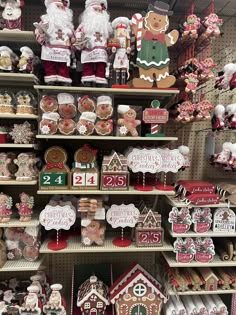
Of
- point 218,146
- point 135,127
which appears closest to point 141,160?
point 135,127

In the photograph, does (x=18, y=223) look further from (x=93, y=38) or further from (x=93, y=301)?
(x=93, y=38)

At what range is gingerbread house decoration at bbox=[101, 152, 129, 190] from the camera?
1729mm

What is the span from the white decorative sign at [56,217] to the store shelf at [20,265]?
0.87 feet

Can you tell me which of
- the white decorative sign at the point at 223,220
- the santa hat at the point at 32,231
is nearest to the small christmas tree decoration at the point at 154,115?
the white decorative sign at the point at 223,220

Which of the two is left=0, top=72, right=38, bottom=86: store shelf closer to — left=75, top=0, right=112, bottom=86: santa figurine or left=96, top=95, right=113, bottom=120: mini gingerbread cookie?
left=75, top=0, right=112, bottom=86: santa figurine

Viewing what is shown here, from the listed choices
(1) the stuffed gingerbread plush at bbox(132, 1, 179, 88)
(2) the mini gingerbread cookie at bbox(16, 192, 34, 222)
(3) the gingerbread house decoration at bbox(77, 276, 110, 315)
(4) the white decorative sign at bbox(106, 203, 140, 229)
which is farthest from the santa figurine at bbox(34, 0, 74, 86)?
(3) the gingerbread house decoration at bbox(77, 276, 110, 315)

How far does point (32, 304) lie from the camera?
1.66 metres

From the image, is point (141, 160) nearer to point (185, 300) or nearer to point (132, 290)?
point (132, 290)

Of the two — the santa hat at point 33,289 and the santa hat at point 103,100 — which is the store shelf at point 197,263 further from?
the santa hat at point 103,100

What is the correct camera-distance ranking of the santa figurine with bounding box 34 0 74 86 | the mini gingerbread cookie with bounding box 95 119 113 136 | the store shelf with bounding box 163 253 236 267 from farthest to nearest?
the store shelf with bounding box 163 253 236 267 → the mini gingerbread cookie with bounding box 95 119 113 136 → the santa figurine with bounding box 34 0 74 86

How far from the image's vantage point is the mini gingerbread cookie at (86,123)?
5.49 ft

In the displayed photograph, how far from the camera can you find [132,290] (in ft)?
5.92

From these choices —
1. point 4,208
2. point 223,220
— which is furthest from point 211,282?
point 4,208

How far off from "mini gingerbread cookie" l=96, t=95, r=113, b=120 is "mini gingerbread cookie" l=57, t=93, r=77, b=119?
0.16 metres
